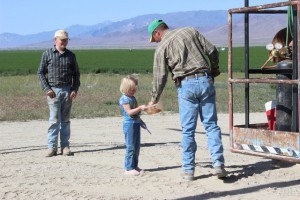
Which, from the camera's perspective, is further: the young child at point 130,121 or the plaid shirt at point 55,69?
the plaid shirt at point 55,69

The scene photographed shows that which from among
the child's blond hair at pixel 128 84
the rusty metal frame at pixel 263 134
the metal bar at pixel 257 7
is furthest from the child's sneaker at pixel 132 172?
the metal bar at pixel 257 7

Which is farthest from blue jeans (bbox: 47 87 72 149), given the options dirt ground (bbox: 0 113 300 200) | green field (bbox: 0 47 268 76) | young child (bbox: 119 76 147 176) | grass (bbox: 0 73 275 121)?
green field (bbox: 0 47 268 76)

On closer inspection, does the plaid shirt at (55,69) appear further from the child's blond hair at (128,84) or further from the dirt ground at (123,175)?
the child's blond hair at (128,84)

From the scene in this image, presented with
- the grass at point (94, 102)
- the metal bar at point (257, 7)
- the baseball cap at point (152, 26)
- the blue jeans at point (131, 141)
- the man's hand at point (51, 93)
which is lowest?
the grass at point (94, 102)

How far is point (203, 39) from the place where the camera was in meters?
7.52

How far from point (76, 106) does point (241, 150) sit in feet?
34.8

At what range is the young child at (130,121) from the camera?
7.87m

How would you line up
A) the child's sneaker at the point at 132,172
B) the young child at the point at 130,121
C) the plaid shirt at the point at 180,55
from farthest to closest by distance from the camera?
the child's sneaker at the point at 132,172 < the young child at the point at 130,121 < the plaid shirt at the point at 180,55

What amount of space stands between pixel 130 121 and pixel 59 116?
1.98 meters

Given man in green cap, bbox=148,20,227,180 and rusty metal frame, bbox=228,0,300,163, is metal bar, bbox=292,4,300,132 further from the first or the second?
man in green cap, bbox=148,20,227,180

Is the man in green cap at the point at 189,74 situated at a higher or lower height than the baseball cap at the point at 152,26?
lower

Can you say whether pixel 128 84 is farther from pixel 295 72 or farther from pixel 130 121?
pixel 295 72

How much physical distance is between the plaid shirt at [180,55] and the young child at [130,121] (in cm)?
48

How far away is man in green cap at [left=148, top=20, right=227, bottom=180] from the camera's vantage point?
740cm
